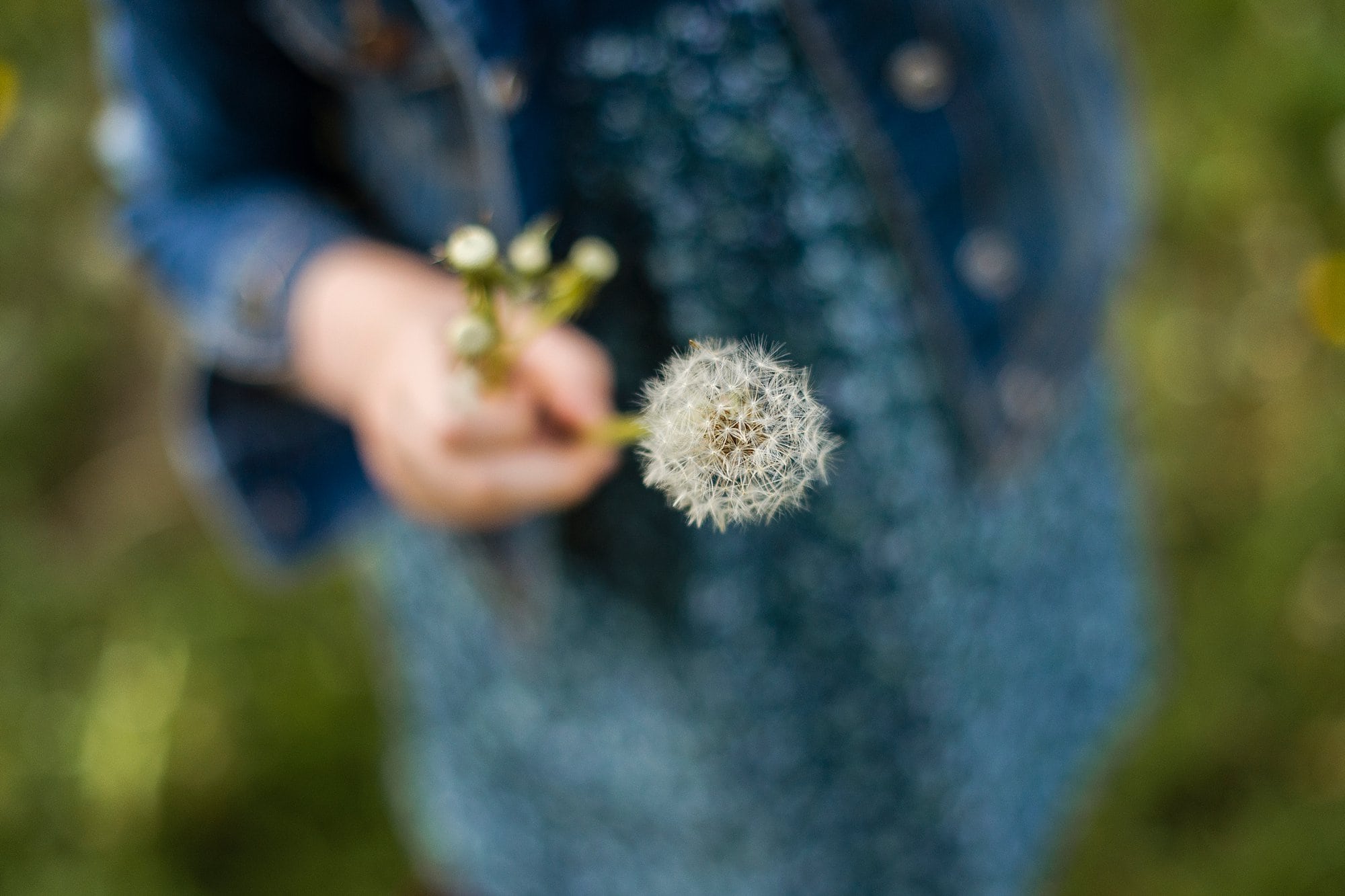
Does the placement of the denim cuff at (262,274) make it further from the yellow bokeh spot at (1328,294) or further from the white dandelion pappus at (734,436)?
the yellow bokeh spot at (1328,294)

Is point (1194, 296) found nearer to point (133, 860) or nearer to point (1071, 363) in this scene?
point (1071, 363)

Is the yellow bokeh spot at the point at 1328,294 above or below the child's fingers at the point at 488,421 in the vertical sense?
above

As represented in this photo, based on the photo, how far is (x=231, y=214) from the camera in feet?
1.75

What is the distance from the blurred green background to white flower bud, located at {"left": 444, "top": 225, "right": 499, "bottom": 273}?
1.06m

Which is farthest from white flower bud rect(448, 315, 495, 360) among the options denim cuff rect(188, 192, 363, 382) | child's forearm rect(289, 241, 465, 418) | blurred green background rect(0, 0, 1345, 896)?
blurred green background rect(0, 0, 1345, 896)

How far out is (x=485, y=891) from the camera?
2.79ft

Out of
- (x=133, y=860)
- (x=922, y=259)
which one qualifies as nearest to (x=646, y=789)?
(x=922, y=259)

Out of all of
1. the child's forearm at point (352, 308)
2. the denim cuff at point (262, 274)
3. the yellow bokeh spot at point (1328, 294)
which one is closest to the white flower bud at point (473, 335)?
the child's forearm at point (352, 308)

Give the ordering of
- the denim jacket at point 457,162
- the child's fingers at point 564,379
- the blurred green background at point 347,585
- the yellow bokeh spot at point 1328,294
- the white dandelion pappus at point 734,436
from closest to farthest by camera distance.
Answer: the white dandelion pappus at point 734,436
the child's fingers at point 564,379
the denim jacket at point 457,162
the blurred green background at point 347,585
the yellow bokeh spot at point 1328,294

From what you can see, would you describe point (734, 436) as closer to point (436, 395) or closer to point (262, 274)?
point (436, 395)

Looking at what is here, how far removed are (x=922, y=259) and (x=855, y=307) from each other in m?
0.04

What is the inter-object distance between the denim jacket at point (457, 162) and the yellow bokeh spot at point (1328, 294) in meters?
0.78

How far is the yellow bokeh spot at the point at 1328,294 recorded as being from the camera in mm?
1240

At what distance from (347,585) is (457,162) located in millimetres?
959
